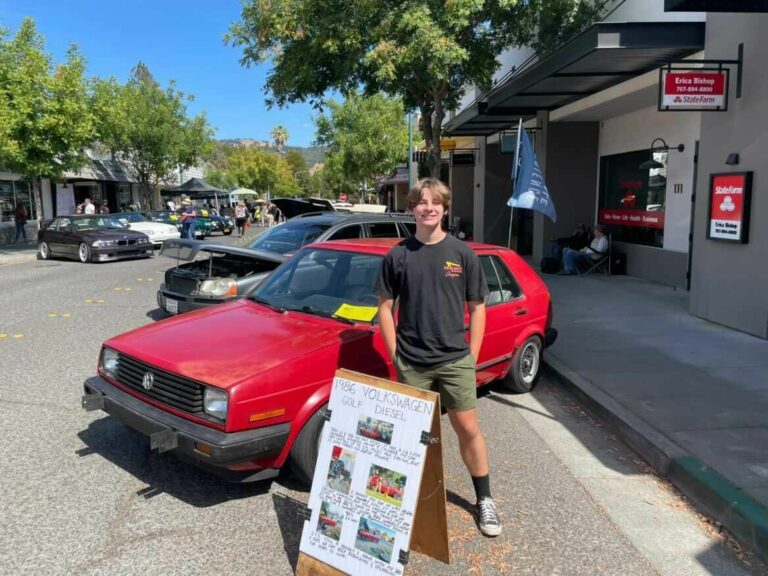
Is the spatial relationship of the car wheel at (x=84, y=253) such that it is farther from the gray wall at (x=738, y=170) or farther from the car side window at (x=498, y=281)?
the gray wall at (x=738, y=170)

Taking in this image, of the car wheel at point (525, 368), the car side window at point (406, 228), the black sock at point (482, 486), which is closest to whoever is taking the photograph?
the black sock at point (482, 486)

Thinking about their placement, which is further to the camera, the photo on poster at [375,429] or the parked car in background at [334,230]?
the parked car in background at [334,230]

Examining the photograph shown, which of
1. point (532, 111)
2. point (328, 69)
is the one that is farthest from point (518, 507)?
point (532, 111)

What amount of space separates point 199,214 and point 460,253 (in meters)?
27.3

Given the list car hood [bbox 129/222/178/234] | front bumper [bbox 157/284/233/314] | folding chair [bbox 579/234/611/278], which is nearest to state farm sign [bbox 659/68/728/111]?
folding chair [bbox 579/234/611/278]

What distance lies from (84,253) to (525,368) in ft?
51.6

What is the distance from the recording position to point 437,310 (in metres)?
3.23

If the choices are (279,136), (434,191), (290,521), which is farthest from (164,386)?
(279,136)

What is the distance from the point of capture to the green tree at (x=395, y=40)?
35.9ft

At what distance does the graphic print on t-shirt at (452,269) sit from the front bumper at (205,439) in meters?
1.26

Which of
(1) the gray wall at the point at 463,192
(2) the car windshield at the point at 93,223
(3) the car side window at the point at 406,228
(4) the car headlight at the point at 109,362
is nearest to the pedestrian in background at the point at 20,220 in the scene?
(2) the car windshield at the point at 93,223

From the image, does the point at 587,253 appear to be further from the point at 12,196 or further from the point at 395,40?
the point at 12,196

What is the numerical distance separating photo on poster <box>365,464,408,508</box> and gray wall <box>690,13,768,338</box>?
6.27 m

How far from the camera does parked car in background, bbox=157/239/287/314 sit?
732 cm
